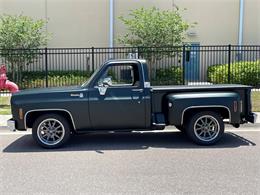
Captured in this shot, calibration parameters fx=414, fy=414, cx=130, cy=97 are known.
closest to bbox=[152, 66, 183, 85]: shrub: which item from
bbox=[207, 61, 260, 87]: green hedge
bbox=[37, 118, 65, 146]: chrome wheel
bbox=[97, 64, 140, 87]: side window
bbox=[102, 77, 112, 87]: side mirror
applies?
bbox=[207, 61, 260, 87]: green hedge

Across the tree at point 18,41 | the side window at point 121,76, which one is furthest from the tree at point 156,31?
the side window at point 121,76

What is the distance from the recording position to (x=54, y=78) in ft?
65.8

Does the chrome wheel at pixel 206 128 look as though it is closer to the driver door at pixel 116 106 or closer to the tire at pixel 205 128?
the tire at pixel 205 128

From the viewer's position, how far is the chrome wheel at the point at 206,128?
26.6 ft

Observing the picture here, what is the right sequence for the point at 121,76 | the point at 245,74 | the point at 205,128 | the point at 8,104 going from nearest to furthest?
1. the point at 205,128
2. the point at 121,76
3. the point at 8,104
4. the point at 245,74

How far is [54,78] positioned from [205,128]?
42.8 feet

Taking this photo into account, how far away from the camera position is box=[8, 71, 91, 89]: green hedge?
1930 cm

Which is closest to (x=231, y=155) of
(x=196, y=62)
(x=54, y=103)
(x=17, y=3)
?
(x=54, y=103)

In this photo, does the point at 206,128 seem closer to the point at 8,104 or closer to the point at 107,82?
the point at 107,82

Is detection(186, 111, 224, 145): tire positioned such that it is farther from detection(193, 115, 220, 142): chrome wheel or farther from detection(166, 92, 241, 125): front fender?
detection(166, 92, 241, 125): front fender

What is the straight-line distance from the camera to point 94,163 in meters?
6.80

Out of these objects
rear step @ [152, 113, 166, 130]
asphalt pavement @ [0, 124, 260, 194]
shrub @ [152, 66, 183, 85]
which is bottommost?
asphalt pavement @ [0, 124, 260, 194]

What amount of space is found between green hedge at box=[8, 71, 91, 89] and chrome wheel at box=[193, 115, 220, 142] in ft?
38.8

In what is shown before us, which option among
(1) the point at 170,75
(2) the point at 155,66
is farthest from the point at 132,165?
(2) the point at 155,66
